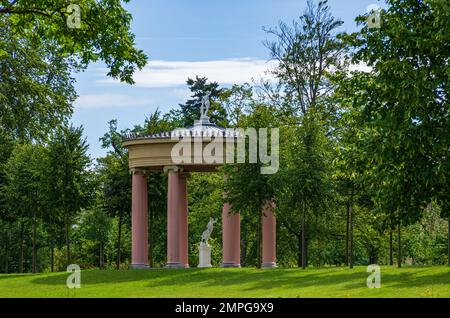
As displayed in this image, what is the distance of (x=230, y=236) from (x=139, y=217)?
451 centimetres

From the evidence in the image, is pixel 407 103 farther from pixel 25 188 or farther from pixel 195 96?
pixel 195 96

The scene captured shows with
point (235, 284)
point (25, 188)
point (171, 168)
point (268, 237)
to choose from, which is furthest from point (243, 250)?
point (235, 284)

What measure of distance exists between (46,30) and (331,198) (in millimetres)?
14963

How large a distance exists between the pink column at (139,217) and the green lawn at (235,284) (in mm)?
3525

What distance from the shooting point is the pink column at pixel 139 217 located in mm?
41500

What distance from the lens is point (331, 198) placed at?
3762 cm

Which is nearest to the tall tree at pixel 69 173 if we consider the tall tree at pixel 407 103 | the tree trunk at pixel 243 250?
the tree trunk at pixel 243 250

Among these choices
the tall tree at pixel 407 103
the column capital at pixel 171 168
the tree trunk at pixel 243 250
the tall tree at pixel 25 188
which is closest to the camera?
the tall tree at pixel 407 103

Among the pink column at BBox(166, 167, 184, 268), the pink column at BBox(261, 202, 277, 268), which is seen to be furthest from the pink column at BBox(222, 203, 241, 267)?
the pink column at BBox(166, 167, 184, 268)

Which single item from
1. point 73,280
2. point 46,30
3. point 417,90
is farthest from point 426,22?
point 73,280

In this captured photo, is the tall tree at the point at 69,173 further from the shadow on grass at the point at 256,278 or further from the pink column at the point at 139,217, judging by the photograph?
the shadow on grass at the point at 256,278

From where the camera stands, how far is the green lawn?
76.6ft

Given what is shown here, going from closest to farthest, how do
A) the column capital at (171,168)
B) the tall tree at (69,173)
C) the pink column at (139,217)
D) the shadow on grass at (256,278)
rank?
1. the shadow on grass at (256,278)
2. the column capital at (171,168)
3. the pink column at (139,217)
4. the tall tree at (69,173)

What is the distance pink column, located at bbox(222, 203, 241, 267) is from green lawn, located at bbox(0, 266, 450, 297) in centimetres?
371
